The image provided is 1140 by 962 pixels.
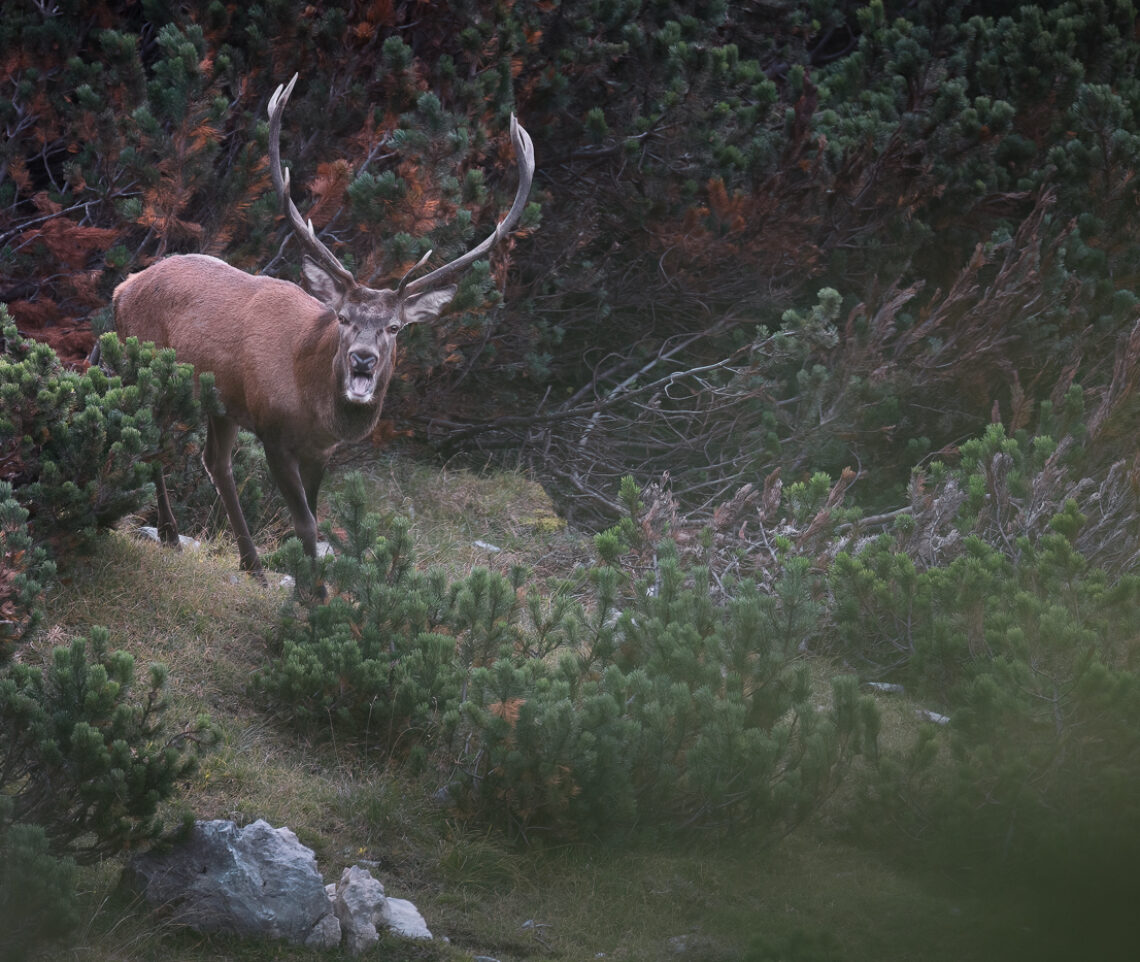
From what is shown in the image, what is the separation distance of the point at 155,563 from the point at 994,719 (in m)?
3.84

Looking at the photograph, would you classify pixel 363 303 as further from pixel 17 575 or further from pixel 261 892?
pixel 261 892

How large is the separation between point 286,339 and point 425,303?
2.90 feet

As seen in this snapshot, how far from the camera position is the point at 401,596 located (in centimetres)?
524

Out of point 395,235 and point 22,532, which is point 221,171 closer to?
point 395,235

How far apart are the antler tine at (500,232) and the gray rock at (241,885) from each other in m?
3.01

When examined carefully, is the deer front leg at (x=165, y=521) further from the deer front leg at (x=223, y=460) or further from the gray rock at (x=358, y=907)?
the gray rock at (x=358, y=907)

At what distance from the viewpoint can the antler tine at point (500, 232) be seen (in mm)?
6281

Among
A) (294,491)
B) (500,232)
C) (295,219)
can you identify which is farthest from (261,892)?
(500,232)

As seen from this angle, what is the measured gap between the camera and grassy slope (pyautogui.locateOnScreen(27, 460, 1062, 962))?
3.96 meters

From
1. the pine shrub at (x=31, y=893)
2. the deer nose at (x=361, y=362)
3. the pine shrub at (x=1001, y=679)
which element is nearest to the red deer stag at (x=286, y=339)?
the deer nose at (x=361, y=362)

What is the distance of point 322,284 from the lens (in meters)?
6.30

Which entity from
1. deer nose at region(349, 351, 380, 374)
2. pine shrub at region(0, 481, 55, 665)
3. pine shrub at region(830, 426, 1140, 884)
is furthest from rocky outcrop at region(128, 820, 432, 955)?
deer nose at region(349, 351, 380, 374)

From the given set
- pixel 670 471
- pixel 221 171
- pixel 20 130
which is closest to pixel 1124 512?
pixel 670 471

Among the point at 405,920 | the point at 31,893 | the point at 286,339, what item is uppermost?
the point at 286,339
